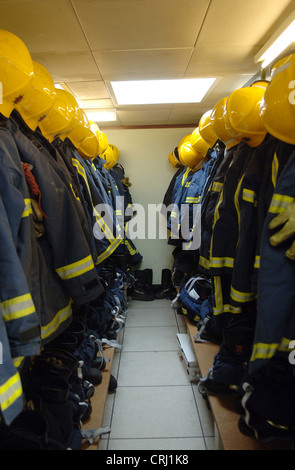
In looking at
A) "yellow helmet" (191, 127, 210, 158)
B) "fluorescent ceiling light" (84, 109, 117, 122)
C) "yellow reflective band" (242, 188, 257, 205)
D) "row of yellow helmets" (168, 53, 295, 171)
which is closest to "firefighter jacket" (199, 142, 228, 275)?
"row of yellow helmets" (168, 53, 295, 171)

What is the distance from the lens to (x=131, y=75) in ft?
7.37

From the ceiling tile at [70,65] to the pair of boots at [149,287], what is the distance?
2.74 meters

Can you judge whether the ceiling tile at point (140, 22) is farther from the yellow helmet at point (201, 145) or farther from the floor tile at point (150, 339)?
the floor tile at point (150, 339)

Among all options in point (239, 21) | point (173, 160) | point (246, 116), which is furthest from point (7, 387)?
point (173, 160)

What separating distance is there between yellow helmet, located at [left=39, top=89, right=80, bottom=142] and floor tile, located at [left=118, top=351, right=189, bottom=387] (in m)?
1.99

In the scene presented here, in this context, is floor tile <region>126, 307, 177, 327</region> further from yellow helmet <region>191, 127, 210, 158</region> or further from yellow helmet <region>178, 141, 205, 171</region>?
yellow helmet <region>191, 127, 210, 158</region>

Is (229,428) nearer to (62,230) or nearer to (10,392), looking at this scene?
(10,392)

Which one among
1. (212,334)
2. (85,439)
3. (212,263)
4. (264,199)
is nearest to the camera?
(264,199)

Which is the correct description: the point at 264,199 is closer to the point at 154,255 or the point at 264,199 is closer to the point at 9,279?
the point at 9,279

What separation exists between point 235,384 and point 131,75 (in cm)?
258

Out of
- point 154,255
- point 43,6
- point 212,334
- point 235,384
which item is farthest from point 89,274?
point 154,255

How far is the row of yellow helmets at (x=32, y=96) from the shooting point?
90 cm

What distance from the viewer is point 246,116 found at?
1.25m

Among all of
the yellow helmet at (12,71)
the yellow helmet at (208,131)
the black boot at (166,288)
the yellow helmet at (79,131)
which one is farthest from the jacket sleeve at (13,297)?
the black boot at (166,288)
